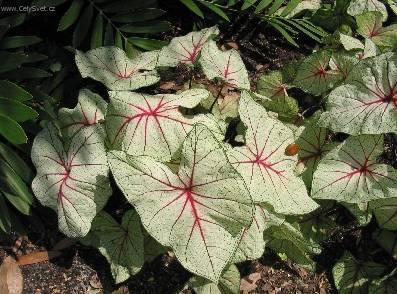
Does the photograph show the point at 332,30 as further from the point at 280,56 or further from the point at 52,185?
the point at 52,185

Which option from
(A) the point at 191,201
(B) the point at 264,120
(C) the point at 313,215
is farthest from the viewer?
(C) the point at 313,215

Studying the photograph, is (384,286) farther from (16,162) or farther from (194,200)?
(16,162)

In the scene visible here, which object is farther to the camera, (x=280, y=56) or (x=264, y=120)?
(x=280, y=56)

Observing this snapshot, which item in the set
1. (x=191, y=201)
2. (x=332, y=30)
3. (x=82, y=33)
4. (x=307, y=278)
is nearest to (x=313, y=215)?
(x=307, y=278)

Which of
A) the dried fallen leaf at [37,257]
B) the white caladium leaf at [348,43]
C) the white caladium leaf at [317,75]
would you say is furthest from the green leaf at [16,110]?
the white caladium leaf at [348,43]

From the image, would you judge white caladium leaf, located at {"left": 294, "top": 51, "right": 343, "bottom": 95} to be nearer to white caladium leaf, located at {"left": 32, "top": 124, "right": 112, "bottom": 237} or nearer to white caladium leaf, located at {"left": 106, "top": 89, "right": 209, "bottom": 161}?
white caladium leaf, located at {"left": 106, "top": 89, "right": 209, "bottom": 161}

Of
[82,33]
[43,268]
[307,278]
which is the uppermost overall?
[82,33]

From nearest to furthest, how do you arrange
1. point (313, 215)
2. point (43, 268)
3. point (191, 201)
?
1. point (191, 201)
2. point (43, 268)
3. point (313, 215)

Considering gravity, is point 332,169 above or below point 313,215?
above
